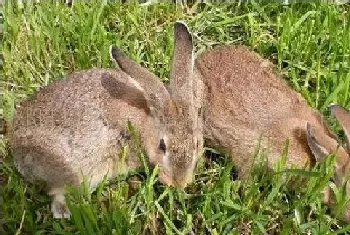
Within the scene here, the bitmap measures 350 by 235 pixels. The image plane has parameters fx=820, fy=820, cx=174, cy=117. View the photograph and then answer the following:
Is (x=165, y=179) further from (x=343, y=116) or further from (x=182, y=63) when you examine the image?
(x=343, y=116)

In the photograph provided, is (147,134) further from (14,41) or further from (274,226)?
(14,41)

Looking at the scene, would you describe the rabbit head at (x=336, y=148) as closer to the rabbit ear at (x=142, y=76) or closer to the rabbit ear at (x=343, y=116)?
the rabbit ear at (x=343, y=116)

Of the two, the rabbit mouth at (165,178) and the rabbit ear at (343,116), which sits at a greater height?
the rabbit ear at (343,116)

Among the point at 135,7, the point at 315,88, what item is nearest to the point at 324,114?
the point at 315,88

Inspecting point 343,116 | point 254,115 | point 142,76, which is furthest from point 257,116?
point 142,76

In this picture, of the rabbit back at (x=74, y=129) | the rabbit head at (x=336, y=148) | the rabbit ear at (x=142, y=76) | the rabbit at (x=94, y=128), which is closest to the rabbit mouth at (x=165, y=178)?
the rabbit at (x=94, y=128)

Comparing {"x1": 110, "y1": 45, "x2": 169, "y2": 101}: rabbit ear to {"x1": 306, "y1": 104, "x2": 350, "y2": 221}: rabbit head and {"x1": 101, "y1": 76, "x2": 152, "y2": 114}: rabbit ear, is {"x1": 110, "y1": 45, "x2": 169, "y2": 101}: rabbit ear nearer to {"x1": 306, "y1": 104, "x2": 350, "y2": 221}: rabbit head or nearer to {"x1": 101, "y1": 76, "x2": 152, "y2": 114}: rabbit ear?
{"x1": 101, "y1": 76, "x2": 152, "y2": 114}: rabbit ear
